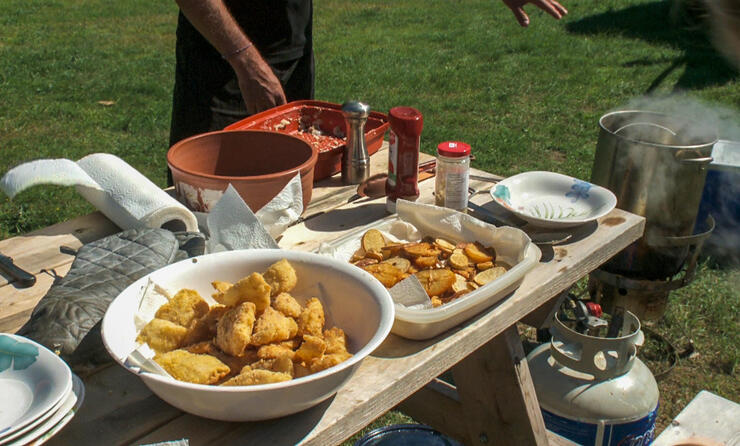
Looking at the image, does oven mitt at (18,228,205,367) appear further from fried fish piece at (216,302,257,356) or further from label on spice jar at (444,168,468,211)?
label on spice jar at (444,168,468,211)

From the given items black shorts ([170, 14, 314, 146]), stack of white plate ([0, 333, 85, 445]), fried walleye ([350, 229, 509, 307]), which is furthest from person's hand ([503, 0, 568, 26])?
stack of white plate ([0, 333, 85, 445])

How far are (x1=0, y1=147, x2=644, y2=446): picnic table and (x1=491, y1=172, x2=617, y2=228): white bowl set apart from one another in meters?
0.05

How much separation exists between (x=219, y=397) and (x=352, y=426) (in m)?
0.27

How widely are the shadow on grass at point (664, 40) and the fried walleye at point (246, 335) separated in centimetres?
478

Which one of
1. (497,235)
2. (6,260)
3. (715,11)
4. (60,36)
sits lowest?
(60,36)

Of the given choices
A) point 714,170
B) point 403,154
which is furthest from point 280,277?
point 714,170

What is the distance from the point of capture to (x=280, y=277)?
4.38ft

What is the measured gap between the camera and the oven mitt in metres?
1.27

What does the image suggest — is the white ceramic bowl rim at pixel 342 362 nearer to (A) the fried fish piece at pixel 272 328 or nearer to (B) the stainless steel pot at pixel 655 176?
(A) the fried fish piece at pixel 272 328

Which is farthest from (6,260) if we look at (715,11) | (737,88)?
(737,88)

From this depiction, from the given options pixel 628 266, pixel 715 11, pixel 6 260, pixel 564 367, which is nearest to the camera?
pixel 715 11

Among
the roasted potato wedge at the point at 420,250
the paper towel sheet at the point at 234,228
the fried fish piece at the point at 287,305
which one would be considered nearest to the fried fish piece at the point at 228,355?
the fried fish piece at the point at 287,305

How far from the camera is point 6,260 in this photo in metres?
1.71

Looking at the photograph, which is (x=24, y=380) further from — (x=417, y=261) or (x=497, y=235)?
(x=497, y=235)
